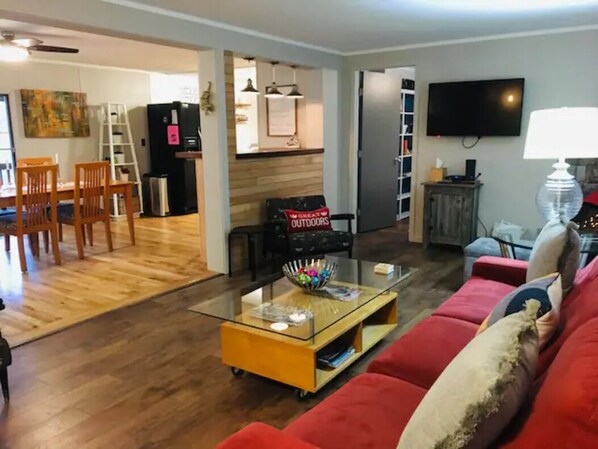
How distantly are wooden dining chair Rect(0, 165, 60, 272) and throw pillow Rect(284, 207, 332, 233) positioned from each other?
240cm

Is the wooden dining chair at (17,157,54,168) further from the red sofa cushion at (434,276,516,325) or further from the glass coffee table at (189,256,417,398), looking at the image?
the red sofa cushion at (434,276,516,325)

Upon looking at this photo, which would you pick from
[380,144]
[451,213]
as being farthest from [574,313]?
[380,144]

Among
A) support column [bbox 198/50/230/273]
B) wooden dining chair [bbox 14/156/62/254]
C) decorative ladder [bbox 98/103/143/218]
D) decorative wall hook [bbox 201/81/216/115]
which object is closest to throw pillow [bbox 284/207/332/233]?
support column [bbox 198/50/230/273]

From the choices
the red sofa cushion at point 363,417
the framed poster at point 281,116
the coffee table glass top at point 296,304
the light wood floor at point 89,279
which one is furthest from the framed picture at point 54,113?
the red sofa cushion at point 363,417

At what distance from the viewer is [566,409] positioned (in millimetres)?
961

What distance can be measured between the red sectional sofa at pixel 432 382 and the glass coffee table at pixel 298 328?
0.49 m

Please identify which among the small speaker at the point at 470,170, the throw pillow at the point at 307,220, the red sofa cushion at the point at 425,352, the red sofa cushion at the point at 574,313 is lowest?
the red sofa cushion at the point at 425,352

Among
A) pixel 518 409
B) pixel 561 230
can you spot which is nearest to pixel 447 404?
pixel 518 409

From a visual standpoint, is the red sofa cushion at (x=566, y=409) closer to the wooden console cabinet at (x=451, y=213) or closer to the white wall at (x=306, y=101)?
the wooden console cabinet at (x=451, y=213)

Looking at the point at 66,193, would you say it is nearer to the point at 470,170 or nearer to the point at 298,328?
the point at 298,328

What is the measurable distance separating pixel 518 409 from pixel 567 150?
7.43ft

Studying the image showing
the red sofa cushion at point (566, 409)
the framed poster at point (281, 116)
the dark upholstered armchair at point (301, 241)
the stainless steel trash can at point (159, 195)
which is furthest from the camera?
the stainless steel trash can at point (159, 195)

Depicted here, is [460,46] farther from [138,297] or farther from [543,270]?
Answer: [138,297]

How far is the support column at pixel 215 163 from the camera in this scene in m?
4.32
